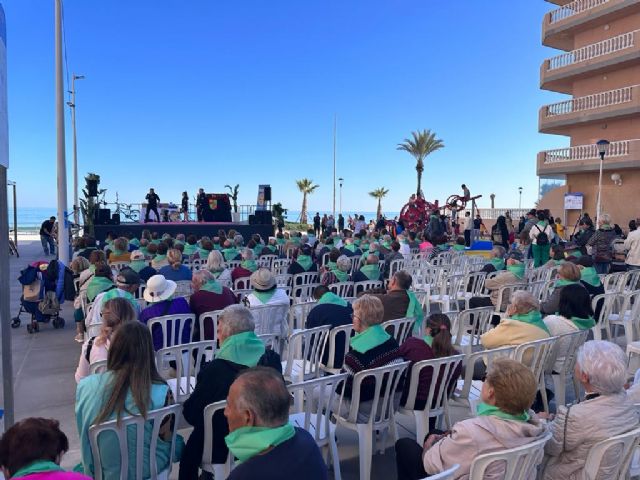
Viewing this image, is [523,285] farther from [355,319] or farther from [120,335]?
[120,335]

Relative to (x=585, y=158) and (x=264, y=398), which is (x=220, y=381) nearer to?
(x=264, y=398)

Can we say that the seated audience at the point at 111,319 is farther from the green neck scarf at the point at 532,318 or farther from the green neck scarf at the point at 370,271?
the green neck scarf at the point at 370,271

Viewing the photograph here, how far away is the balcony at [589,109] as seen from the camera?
20.1m

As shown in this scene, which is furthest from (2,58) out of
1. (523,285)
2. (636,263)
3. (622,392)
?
(636,263)

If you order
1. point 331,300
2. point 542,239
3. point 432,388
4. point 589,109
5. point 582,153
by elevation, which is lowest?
point 432,388

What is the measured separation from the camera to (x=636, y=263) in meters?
9.13

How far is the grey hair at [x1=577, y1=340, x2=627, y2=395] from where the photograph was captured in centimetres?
231

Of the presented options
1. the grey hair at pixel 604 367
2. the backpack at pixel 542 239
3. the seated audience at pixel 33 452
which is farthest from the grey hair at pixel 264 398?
the backpack at pixel 542 239

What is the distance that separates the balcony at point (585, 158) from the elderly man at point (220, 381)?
21.2m

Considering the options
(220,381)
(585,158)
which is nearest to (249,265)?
(220,381)

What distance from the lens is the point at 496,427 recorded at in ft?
6.77

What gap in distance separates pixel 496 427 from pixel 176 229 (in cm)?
1732

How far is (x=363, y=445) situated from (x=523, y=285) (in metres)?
3.93

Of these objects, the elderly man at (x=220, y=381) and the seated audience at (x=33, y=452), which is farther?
the elderly man at (x=220, y=381)
